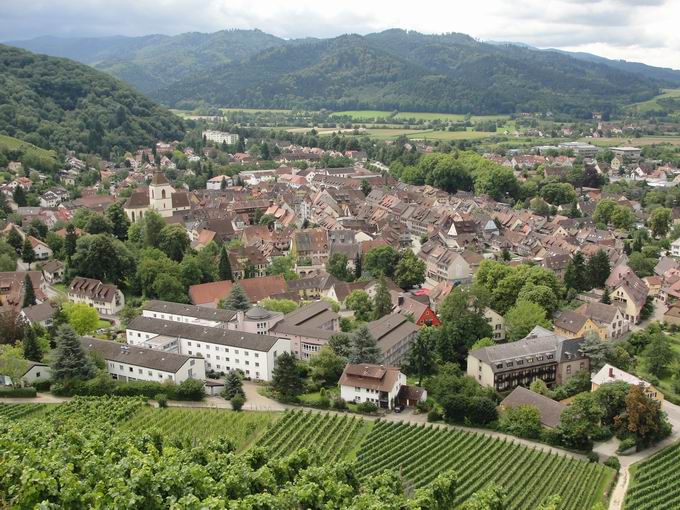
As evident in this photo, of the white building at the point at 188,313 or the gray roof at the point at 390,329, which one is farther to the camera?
the white building at the point at 188,313

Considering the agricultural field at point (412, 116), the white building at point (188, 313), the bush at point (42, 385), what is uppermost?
the agricultural field at point (412, 116)

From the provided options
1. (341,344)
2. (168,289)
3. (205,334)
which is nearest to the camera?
(341,344)

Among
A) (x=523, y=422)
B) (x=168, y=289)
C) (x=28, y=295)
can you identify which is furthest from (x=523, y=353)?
(x=28, y=295)

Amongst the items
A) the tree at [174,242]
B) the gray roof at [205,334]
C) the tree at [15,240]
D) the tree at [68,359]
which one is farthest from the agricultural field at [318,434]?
the tree at [15,240]

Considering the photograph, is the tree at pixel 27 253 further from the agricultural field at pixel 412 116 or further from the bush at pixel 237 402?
the agricultural field at pixel 412 116

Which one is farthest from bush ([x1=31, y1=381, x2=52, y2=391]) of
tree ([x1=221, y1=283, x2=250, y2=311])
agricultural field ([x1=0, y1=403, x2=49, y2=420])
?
tree ([x1=221, y1=283, x2=250, y2=311])

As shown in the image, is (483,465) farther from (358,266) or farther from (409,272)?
(358,266)

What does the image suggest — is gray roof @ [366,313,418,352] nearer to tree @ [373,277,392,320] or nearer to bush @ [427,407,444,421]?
tree @ [373,277,392,320]

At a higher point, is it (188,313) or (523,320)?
(523,320)
